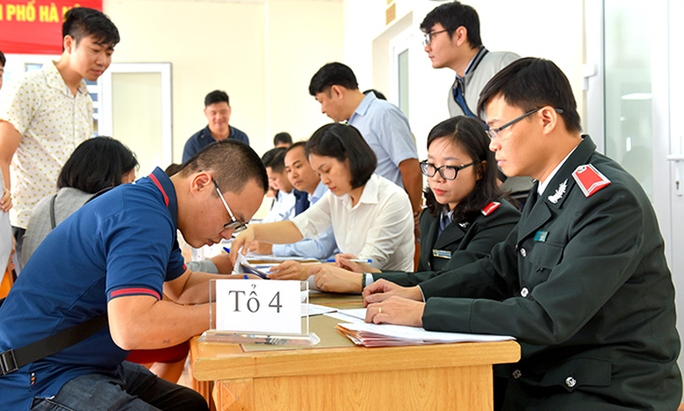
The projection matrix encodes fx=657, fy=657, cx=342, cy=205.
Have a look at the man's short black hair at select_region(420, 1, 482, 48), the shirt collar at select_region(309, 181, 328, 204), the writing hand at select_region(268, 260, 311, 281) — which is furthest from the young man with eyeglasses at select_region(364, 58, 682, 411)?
the shirt collar at select_region(309, 181, 328, 204)

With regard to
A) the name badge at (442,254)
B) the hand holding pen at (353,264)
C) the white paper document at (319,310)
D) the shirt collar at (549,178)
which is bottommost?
the white paper document at (319,310)

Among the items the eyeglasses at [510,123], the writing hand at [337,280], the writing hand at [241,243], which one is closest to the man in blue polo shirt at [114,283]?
the writing hand at [337,280]

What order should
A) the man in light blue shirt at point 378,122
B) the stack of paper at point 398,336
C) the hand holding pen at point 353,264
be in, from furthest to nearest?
the man in light blue shirt at point 378,122
the hand holding pen at point 353,264
the stack of paper at point 398,336

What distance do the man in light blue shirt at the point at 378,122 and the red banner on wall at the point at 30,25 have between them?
15.2 ft

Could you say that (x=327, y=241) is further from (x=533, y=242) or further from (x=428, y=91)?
(x=428, y=91)

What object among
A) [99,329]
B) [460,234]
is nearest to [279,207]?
[460,234]

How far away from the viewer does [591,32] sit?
290cm

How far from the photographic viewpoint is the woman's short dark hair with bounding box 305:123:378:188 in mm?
2510

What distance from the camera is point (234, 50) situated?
7723 mm

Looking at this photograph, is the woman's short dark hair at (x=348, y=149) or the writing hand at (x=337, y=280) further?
the woman's short dark hair at (x=348, y=149)

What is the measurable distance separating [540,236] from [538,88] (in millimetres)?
295

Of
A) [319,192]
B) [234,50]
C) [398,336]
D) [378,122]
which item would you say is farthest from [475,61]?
[234,50]

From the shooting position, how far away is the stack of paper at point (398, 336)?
3.55ft

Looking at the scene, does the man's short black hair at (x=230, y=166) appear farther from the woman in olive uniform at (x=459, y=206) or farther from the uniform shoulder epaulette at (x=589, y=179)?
the uniform shoulder epaulette at (x=589, y=179)
